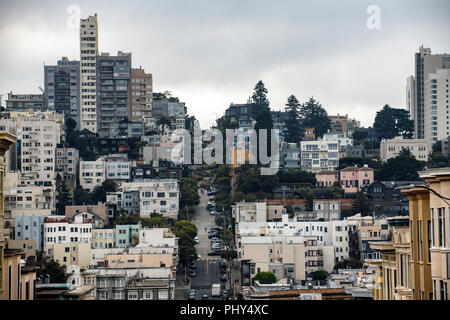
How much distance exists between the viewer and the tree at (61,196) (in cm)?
7681

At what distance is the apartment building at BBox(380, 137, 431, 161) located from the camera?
87.9 metres

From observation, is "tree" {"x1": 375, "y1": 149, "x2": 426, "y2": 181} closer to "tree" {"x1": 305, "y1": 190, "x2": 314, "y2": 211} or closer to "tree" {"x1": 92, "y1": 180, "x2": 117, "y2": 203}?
"tree" {"x1": 305, "y1": 190, "x2": 314, "y2": 211}

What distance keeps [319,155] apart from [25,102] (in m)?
31.5

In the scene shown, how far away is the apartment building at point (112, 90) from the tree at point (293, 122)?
1525 centimetres

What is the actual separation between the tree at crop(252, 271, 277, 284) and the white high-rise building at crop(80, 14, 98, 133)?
1951 inches

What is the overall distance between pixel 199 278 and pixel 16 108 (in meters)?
49.4

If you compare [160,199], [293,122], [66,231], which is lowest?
[66,231]

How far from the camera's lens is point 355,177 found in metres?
79.4

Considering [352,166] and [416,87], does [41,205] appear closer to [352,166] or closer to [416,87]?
[352,166]

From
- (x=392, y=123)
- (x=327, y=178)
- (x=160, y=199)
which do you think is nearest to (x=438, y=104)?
(x=392, y=123)

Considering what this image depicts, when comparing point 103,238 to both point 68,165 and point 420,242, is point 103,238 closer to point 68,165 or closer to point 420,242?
point 68,165

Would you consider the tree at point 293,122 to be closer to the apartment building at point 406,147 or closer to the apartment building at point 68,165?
the apartment building at point 406,147

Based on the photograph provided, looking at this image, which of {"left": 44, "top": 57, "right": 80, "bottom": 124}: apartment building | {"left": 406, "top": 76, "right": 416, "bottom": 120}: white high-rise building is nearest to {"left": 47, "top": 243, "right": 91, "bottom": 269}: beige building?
{"left": 44, "top": 57, "right": 80, "bottom": 124}: apartment building
